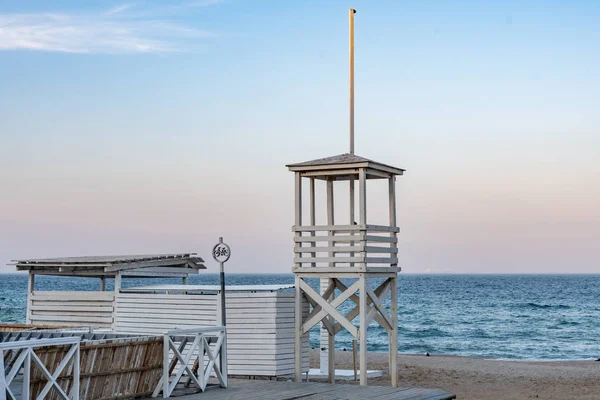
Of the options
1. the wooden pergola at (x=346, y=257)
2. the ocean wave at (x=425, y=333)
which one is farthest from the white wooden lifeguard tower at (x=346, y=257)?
the ocean wave at (x=425, y=333)

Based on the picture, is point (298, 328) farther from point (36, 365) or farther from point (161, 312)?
point (36, 365)

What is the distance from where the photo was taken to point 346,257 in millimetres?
17375

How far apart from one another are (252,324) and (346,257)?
2541 mm

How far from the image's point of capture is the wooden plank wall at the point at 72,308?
20.1 m

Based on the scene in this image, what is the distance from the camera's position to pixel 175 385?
1359cm

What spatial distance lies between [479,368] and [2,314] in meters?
45.8

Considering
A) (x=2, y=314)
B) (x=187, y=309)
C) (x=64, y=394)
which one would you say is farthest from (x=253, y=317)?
(x=2, y=314)

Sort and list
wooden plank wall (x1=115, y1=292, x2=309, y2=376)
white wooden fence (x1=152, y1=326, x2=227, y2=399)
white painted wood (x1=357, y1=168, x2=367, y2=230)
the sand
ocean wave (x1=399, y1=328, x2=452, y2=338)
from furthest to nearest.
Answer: ocean wave (x1=399, y1=328, x2=452, y2=338)
the sand
wooden plank wall (x1=115, y1=292, x2=309, y2=376)
white painted wood (x1=357, y1=168, x2=367, y2=230)
white wooden fence (x1=152, y1=326, x2=227, y2=399)

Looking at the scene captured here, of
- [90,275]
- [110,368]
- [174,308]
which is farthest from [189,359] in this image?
[90,275]

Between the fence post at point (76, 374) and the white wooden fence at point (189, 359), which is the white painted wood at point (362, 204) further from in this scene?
the fence post at point (76, 374)

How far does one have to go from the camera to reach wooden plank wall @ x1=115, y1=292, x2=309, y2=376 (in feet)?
59.1

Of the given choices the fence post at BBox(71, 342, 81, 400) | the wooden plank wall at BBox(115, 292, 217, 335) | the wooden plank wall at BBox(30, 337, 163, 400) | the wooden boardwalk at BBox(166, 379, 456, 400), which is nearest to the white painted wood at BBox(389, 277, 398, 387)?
the wooden boardwalk at BBox(166, 379, 456, 400)

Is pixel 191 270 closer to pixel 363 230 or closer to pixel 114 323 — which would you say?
pixel 114 323

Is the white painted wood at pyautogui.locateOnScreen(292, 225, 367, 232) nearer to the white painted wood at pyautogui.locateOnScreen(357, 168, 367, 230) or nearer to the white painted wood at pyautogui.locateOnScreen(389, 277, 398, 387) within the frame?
the white painted wood at pyautogui.locateOnScreen(357, 168, 367, 230)
